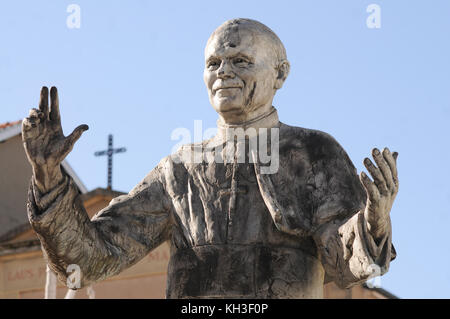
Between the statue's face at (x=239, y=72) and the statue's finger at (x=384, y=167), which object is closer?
the statue's finger at (x=384, y=167)

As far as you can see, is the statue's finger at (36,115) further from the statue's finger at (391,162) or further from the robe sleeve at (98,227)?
the statue's finger at (391,162)

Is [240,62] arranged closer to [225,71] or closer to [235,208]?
[225,71]

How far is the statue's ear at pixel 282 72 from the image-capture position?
1159 centimetres

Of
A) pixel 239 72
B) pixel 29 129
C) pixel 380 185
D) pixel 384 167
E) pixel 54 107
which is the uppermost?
pixel 239 72

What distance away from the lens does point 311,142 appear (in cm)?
1150

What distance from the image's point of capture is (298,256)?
1109cm

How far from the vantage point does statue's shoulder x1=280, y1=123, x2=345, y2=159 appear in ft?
37.5

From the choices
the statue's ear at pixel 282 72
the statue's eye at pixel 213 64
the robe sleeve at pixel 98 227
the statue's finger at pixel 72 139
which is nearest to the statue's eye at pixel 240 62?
the statue's eye at pixel 213 64

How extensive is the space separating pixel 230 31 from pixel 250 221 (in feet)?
4.85

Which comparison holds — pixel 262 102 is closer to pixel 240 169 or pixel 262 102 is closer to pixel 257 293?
pixel 240 169

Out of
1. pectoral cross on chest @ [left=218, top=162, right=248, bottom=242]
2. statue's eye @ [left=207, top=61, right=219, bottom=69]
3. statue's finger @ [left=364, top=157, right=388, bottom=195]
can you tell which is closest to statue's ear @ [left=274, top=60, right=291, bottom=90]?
statue's eye @ [left=207, top=61, right=219, bottom=69]

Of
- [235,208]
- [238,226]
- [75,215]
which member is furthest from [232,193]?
[75,215]

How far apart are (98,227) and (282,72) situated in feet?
6.10
